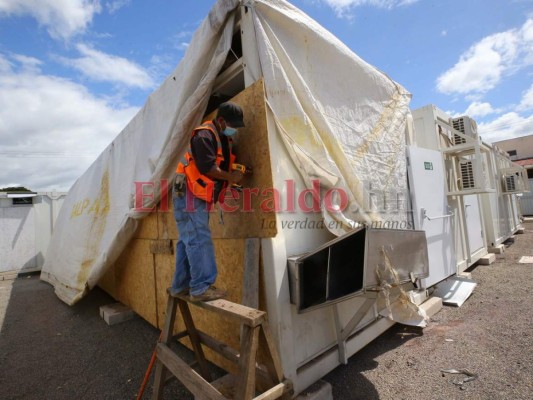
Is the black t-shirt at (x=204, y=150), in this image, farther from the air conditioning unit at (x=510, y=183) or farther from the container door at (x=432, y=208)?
the air conditioning unit at (x=510, y=183)

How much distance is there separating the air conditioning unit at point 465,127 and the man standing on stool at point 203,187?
4.64 metres

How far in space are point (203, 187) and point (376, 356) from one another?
92.3 inches

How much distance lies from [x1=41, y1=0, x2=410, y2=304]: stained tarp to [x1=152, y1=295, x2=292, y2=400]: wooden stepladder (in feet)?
3.45

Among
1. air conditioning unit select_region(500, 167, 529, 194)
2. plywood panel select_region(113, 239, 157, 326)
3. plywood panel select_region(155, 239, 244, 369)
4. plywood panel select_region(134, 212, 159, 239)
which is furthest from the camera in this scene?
air conditioning unit select_region(500, 167, 529, 194)

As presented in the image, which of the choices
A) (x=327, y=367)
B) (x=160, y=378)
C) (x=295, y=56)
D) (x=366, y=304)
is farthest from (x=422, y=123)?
(x=160, y=378)

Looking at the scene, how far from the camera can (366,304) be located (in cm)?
218

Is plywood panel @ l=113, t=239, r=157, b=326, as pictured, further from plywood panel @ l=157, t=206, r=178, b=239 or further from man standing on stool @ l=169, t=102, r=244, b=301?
man standing on stool @ l=169, t=102, r=244, b=301

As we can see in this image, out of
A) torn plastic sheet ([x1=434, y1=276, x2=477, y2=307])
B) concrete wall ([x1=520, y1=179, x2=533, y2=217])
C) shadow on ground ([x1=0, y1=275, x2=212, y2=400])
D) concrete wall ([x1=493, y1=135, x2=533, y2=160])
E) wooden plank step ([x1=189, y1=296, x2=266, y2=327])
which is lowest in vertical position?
shadow on ground ([x1=0, y1=275, x2=212, y2=400])

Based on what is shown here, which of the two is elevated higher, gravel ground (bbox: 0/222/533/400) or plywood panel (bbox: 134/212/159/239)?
plywood panel (bbox: 134/212/159/239)

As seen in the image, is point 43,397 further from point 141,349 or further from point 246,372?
point 246,372

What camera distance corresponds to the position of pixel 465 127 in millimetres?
4773

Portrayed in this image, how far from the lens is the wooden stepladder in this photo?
1.55 meters

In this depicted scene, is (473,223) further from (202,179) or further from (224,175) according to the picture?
(202,179)

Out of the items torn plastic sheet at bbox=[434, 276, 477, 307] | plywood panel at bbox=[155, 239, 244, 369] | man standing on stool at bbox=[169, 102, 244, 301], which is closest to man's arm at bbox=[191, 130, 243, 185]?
man standing on stool at bbox=[169, 102, 244, 301]
